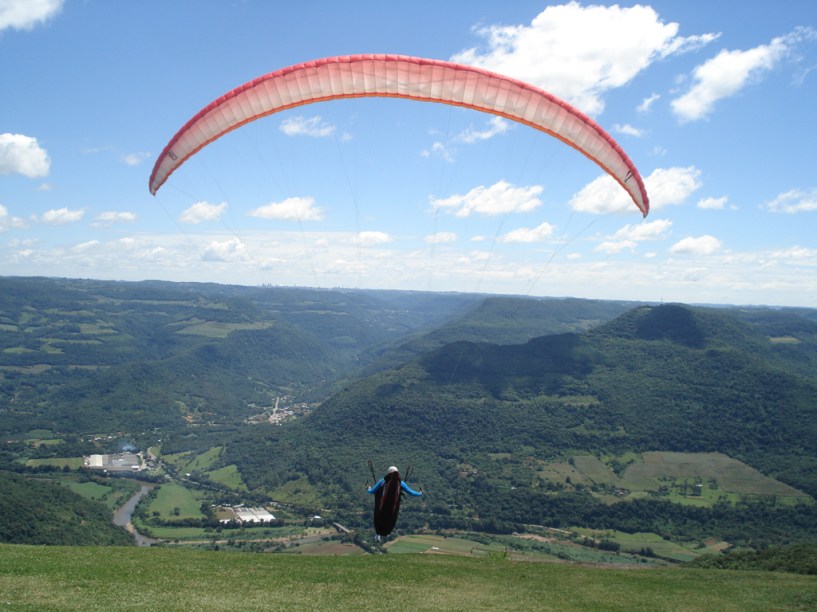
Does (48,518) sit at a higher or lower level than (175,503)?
higher

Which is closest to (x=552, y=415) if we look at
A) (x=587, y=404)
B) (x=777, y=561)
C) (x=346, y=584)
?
(x=587, y=404)

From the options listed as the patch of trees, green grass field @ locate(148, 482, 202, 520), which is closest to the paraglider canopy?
the patch of trees

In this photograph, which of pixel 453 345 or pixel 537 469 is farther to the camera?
pixel 453 345

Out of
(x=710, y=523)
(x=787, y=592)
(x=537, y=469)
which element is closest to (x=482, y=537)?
(x=537, y=469)

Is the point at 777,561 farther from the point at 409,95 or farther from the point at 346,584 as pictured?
the point at 409,95

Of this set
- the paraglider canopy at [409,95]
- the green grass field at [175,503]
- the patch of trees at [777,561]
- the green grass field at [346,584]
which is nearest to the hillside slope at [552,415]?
the green grass field at [175,503]

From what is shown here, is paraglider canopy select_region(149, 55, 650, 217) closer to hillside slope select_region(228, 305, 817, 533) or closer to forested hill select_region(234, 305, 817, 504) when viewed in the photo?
hillside slope select_region(228, 305, 817, 533)

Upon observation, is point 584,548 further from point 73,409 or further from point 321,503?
point 73,409
